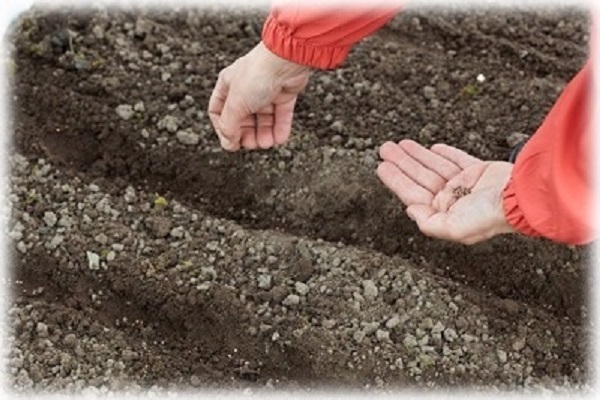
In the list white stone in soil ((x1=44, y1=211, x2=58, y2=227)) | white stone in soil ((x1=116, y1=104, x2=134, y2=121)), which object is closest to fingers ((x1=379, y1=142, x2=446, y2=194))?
white stone in soil ((x1=116, y1=104, x2=134, y2=121))

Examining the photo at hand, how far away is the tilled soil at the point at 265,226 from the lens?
95.4 inches

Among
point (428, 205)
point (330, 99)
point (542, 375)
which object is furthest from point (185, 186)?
point (542, 375)

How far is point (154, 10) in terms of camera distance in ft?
9.91

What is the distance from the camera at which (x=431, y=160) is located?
8.36 feet

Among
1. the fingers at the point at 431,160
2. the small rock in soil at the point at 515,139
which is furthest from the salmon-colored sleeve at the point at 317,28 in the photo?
the small rock in soil at the point at 515,139

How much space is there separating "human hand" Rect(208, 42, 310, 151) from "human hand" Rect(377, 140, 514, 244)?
10.0 inches

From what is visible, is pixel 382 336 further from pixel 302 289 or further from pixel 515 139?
pixel 515 139

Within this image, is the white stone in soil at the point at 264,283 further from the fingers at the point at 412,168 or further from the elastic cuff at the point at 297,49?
the elastic cuff at the point at 297,49

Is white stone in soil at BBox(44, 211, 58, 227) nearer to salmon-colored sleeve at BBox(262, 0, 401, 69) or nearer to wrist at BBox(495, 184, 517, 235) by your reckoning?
salmon-colored sleeve at BBox(262, 0, 401, 69)

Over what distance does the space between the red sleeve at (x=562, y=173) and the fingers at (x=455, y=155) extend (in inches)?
16.6

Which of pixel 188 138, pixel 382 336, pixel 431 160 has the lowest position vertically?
pixel 382 336

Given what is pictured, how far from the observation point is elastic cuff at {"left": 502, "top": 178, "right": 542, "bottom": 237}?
212cm

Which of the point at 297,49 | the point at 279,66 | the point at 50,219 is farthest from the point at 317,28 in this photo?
the point at 50,219

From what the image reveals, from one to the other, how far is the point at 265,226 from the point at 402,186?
36 centimetres
